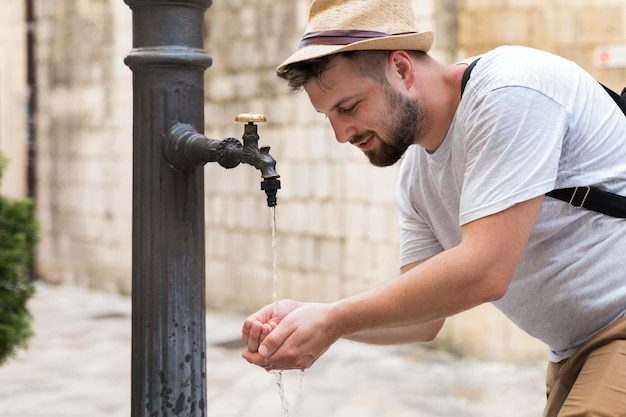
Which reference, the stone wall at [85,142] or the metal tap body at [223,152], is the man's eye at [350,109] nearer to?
the metal tap body at [223,152]

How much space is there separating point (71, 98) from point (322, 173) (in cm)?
375

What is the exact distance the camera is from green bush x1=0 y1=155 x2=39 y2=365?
4.27 meters

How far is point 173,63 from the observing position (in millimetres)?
2209

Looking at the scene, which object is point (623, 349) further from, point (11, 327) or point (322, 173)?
point (322, 173)

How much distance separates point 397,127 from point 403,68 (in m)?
0.13

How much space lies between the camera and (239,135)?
7.87m

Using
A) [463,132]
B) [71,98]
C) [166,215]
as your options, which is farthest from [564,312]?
[71,98]

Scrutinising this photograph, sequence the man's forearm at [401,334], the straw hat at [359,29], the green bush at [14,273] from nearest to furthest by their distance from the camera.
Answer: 1. the straw hat at [359,29]
2. the man's forearm at [401,334]
3. the green bush at [14,273]

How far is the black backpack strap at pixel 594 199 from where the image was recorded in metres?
2.04

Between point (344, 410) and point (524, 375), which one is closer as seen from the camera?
point (344, 410)

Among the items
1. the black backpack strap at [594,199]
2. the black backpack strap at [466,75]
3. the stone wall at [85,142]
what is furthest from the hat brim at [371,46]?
the stone wall at [85,142]

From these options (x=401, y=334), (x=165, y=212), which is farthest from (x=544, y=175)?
(x=165, y=212)

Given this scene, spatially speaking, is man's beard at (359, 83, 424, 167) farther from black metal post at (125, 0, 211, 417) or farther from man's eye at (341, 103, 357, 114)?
black metal post at (125, 0, 211, 417)

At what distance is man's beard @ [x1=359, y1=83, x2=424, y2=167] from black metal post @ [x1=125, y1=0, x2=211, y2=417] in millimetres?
442
